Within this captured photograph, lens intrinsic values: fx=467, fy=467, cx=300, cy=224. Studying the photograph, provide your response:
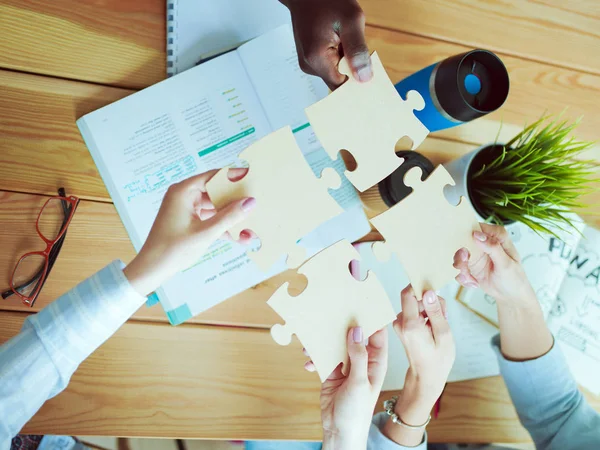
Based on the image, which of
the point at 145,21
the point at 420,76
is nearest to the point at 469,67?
the point at 420,76

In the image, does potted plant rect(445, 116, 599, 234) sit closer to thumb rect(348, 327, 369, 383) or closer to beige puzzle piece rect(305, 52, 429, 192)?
beige puzzle piece rect(305, 52, 429, 192)

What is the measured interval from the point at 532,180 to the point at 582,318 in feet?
1.57

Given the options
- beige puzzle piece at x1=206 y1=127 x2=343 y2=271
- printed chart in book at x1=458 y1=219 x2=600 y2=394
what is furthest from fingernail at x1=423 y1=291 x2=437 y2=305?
printed chart in book at x1=458 y1=219 x2=600 y2=394

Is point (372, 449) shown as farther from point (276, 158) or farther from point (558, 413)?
point (276, 158)

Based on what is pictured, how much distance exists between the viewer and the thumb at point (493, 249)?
2.49 ft

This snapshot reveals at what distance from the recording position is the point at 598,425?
3.18 ft

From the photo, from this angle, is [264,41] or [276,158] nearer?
[276,158]

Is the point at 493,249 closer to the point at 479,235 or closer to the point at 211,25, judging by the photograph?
the point at 479,235

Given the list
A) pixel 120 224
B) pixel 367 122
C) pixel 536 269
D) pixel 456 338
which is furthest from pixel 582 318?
pixel 120 224

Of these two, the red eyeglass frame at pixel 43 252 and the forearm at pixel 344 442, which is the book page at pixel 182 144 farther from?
the forearm at pixel 344 442

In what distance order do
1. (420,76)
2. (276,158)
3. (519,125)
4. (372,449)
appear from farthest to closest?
1. (519,125)
2. (372,449)
3. (420,76)
4. (276,158)

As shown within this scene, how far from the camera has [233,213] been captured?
0.65 metres

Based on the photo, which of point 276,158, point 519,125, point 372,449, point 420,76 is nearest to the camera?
point 276,158

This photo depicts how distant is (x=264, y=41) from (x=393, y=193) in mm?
387
